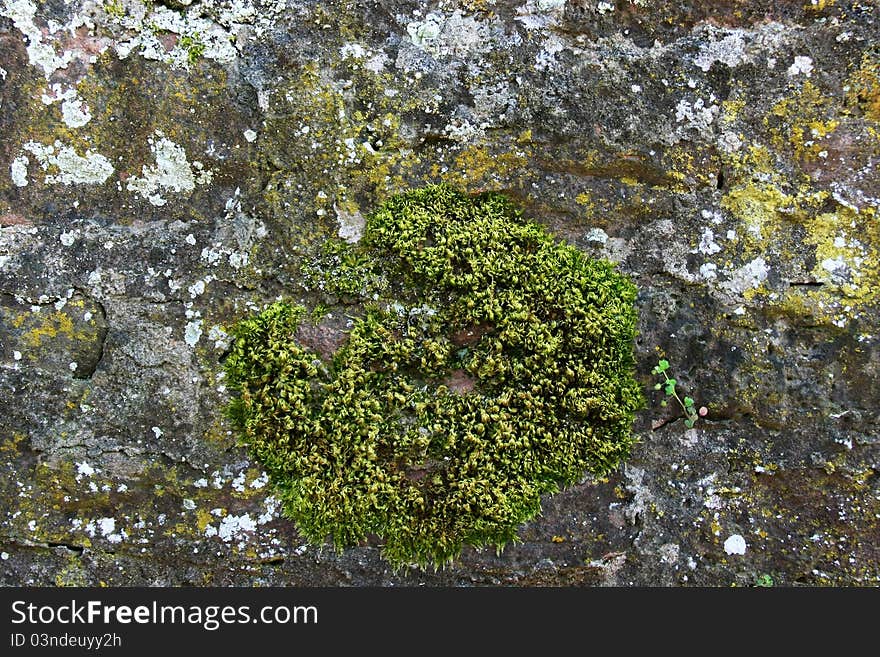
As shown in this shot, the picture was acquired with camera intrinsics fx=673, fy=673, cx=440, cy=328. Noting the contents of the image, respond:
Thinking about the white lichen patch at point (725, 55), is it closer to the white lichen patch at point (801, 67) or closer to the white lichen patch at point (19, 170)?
the white lichen patch at point (801, 67)

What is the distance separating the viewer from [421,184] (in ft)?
8.15

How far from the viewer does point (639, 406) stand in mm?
2445

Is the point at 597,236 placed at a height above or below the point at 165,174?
below

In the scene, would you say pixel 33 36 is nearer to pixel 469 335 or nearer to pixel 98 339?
pixel 98 339

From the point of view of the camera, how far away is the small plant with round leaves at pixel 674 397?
245cm

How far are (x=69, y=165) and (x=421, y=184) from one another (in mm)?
1264

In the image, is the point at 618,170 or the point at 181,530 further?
the point at 618,170

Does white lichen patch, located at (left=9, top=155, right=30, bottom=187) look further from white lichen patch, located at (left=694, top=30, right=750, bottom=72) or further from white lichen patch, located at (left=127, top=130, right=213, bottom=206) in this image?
white lichen patch, located at (left=694, top=30, right=750, bottom=72)

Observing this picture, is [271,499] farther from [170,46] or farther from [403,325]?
[170,46]

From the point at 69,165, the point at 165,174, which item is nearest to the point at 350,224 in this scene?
the point at 165,174

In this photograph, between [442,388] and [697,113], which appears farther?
[697,113]

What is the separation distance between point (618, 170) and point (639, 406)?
884mm

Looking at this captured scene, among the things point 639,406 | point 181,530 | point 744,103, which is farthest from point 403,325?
point 744,103

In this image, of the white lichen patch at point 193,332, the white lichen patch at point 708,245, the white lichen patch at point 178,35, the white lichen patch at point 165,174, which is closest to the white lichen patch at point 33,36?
the white lichen patch at point 178,35
